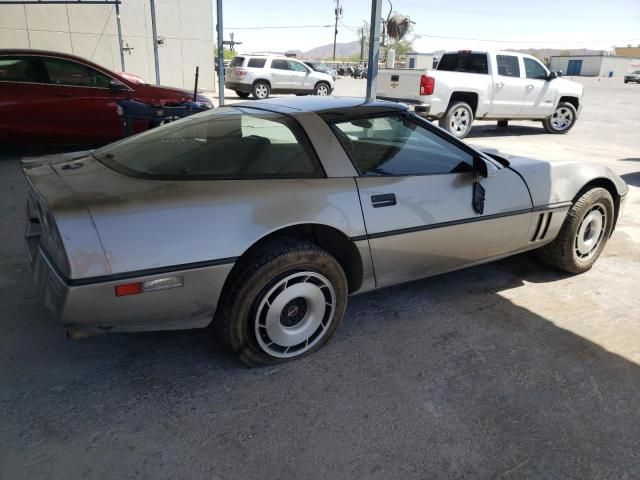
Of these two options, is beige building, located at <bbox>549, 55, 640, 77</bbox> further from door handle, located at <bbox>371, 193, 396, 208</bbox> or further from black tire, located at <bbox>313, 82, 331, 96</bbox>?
door handle, located at <bbox>371, 193, 396, 208</bbox>

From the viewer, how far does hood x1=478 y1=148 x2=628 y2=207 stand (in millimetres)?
3469

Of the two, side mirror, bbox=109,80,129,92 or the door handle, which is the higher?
side mirror, bbox=109,80,129,92

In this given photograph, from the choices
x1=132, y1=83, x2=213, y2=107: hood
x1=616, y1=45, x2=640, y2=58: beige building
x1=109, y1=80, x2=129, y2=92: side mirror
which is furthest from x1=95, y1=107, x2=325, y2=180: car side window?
x1=616, y1=45, x2=640, y2=58: beige building

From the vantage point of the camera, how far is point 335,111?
9.83ft

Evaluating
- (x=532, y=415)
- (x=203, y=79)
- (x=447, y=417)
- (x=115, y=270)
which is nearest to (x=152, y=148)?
(x=115, y=270)

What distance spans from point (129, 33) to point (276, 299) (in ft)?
61.6

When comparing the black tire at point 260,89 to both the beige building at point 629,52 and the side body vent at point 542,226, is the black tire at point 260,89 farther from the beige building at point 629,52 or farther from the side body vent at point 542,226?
the beige building at point 629,52

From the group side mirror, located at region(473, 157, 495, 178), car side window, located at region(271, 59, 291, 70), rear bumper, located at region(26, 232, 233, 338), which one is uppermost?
car side window, located at region(271, 59, 291, 70)

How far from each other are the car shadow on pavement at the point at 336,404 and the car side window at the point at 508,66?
9493 millimetres

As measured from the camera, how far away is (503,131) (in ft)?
43.0

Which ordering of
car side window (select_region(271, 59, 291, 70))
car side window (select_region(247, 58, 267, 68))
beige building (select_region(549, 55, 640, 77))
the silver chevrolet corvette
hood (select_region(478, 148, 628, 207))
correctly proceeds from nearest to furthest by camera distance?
the silver chevrolet corvette
hood (select_region(478, 148, 628, 207))
car side window (select_region(247, 58, 267, 68))
car side window (select_region(271, 59, 291, 70))
beige building (select_region(549, 55, 640, 77))

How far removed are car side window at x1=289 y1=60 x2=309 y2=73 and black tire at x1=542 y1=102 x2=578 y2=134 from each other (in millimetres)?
9463

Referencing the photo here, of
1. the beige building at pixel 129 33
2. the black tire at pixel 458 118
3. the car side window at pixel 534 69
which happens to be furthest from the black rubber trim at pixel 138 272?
the beige building at pixel 129 33

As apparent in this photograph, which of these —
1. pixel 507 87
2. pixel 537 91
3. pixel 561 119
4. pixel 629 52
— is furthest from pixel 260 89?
pixel 629 52
